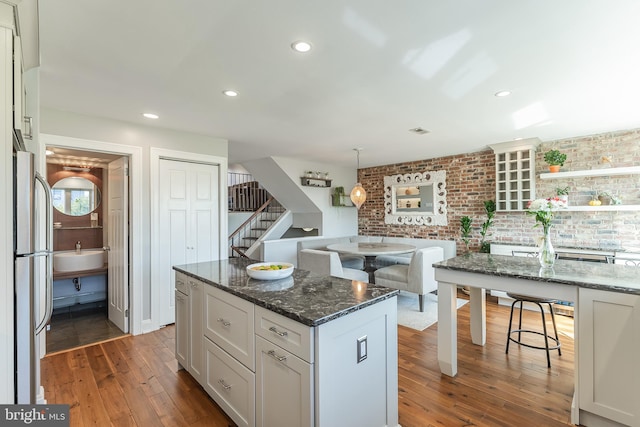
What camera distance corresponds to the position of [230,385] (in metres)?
1.88

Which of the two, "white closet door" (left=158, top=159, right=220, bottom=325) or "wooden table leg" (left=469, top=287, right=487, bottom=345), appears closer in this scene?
"wooden table leg" (left=469, top=287, right=487, bottom=345)

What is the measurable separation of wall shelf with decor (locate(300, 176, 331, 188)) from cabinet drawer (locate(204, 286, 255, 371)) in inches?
158

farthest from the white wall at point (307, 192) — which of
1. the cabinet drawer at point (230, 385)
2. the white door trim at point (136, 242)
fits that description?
the cabinet drawer at point (230, 385)

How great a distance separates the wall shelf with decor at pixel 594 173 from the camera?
374 cm

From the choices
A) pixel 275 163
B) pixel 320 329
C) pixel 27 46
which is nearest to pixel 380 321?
pixel 320 329

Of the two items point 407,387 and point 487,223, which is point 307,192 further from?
point 407,387

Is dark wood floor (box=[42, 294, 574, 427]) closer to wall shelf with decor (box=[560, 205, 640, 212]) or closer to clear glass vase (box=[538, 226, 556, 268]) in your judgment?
clear glass vase (box=[538, 226, 556, 268])

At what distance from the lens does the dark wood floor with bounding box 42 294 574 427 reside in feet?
6.56

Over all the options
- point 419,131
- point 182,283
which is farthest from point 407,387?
point 419,131

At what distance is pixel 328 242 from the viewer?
627 cm

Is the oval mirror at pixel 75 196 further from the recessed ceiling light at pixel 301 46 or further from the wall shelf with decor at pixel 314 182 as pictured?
the recessed ceiling light at pixel 301 46

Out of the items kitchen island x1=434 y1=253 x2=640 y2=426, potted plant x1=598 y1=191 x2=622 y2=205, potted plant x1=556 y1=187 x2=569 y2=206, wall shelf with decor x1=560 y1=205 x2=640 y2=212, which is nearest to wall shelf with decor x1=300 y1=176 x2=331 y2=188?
potted plant x1=556 y1=187 x2=569 y2=206

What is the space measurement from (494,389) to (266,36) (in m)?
2.91

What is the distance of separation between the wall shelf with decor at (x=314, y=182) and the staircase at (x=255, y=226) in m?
2.00
